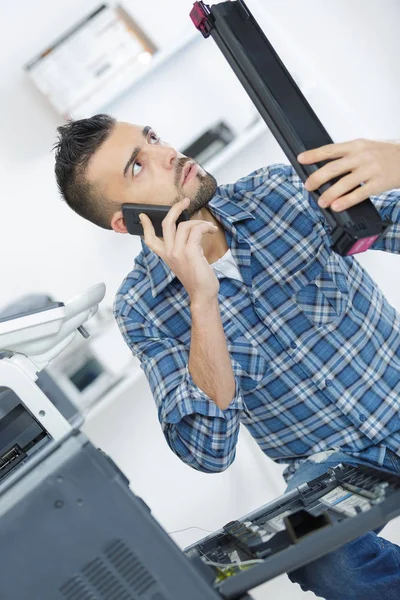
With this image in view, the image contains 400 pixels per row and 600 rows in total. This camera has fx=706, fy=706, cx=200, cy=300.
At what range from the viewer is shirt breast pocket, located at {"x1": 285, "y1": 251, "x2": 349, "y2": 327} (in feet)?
4.88

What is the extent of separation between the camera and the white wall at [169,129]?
224 centimetres

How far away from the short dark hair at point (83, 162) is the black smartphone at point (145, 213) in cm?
9

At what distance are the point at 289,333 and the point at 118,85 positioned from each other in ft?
3.50

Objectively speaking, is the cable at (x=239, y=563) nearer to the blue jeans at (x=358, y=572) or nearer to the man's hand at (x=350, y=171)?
the blue jeans at (x=358, y=572)

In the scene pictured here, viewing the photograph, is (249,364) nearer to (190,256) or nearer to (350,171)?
(190,256)

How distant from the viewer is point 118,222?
155 cm

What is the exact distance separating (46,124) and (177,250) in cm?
122

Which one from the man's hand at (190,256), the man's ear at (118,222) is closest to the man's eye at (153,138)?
the man's ear at (118,222)

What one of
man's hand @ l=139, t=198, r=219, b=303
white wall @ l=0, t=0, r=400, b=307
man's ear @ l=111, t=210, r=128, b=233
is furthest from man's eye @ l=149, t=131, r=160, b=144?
white wall @ l=0, t=0, r=400, b=307

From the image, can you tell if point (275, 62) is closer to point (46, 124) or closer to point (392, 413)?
point (392, 413)

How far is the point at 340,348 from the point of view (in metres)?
1.47

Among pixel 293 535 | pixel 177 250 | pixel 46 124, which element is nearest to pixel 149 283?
pixel 177 250

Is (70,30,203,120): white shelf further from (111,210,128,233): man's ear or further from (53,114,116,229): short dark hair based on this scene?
(111,210,128,233): man's ear

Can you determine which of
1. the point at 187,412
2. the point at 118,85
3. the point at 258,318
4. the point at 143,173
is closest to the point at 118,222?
the point at 143,173
